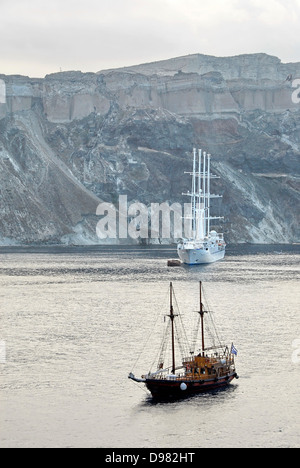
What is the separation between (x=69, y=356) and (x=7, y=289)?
58369mm

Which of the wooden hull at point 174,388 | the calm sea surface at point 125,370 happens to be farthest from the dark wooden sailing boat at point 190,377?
the calm sea surface at point 125,370

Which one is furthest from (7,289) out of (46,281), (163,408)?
(163,408)

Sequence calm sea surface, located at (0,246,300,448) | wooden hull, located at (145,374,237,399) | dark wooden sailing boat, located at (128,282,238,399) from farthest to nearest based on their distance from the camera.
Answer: dark wooden sailing boat, located at (128,282,238,399)
wooden hull, located at (145,374,237,399)
calm sea surface, located at (0,246,300,448)

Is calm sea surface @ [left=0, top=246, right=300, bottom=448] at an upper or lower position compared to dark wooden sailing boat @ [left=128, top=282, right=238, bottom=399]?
lower

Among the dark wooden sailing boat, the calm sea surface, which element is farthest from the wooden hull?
the calm sea surface

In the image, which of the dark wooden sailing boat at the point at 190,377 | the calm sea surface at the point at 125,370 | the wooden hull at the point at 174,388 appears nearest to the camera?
the calm sea surface at the point at 125,370

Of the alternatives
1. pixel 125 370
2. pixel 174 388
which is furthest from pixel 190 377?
pixel 125 370

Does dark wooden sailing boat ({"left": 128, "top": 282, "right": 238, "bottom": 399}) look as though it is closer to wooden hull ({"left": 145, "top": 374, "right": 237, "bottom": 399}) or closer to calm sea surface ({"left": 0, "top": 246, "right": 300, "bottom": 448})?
wooden hull ({"left": 145, "top": 374, "right": 237, "bottom": 399})

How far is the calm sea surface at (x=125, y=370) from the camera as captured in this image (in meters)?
58.5

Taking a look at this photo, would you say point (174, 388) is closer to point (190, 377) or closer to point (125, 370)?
point (190, 377)

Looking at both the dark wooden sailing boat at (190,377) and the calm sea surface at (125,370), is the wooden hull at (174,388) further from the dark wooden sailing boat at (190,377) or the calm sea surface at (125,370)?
the calm sea surface at (125,370)

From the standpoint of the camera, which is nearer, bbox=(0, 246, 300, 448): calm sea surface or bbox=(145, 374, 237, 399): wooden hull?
bbox=(0, 246, 300, 448): calm sea surface

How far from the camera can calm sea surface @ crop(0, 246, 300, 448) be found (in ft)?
192

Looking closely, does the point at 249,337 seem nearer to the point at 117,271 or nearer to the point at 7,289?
the point at 7,289
